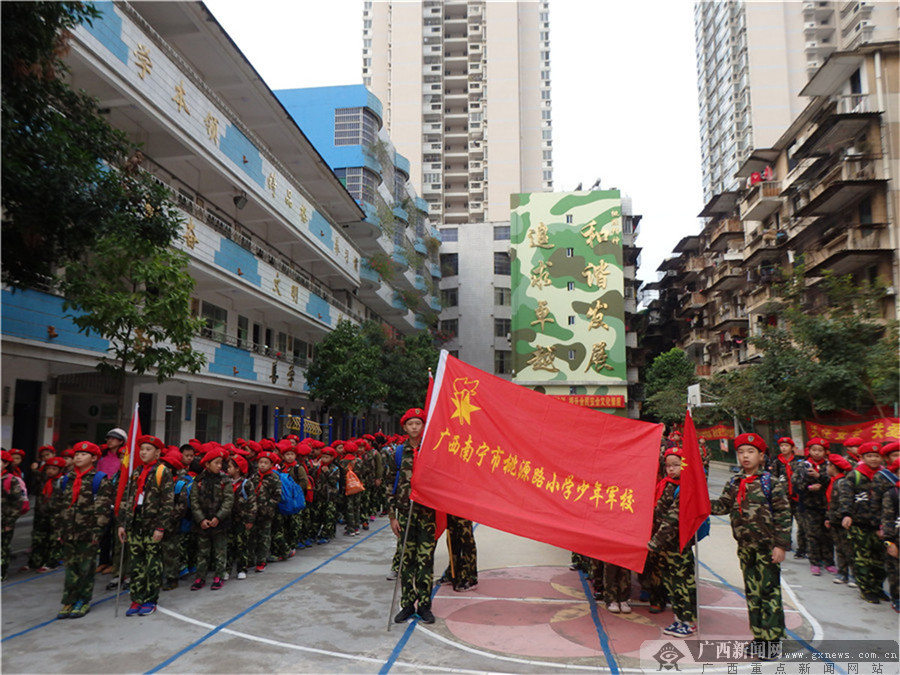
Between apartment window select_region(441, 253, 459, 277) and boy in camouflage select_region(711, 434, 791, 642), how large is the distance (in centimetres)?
5170

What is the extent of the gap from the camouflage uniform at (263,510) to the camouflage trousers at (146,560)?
5.95 ft

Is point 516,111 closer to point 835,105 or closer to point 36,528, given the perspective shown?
point 835,105

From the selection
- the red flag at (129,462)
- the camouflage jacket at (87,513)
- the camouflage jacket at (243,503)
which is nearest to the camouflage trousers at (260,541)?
the camouflage jacket at (243,503)

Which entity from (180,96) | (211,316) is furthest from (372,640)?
(211,316)

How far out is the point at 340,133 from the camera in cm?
3634

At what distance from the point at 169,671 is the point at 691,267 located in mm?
49796

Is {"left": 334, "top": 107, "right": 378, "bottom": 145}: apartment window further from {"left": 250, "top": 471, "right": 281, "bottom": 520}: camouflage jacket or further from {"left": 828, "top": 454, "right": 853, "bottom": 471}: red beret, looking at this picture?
{"left": 828, "top": 454, "right": 853, "bottom": 471}: red beret

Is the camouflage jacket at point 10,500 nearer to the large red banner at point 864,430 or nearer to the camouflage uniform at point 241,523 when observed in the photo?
the camouflage uniform at point 241,523

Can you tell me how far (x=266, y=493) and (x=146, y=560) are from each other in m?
2.13

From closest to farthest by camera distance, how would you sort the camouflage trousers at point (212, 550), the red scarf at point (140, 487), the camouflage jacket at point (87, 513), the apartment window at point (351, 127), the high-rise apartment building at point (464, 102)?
the camouflage jacket at point (87, 513) < the red scarf at point (140, 487) < the camouflage trousers at point (212, 550) < the apartment window at point (351, 127) < the high-rise apartment building at point (464, 102)

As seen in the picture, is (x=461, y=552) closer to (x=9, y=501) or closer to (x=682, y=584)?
(x=682, y=584)

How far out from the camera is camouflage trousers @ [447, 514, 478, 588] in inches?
322

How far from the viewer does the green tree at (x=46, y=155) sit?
7.25 meters

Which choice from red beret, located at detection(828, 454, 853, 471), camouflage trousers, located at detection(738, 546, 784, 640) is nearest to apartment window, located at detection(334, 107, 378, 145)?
red beret, located at detection(828, 454, 853, 471)
